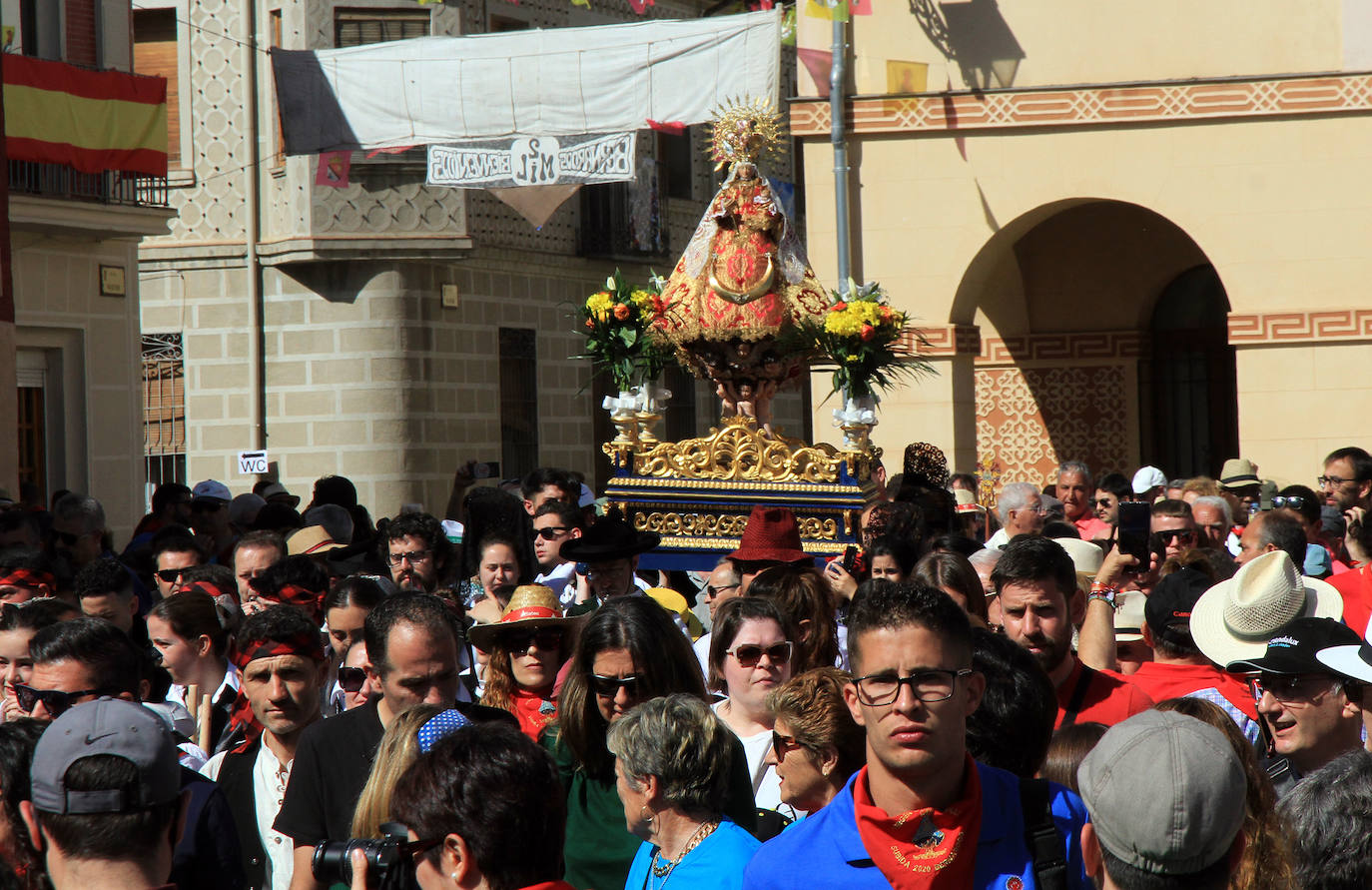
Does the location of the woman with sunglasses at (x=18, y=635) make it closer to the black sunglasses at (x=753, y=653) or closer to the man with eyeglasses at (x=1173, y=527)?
the black sunglasses at (x=753, y=653)

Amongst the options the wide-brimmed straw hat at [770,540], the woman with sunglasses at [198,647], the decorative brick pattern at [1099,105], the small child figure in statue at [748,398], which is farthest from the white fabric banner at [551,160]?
the woman with sunglasses at [198,647]

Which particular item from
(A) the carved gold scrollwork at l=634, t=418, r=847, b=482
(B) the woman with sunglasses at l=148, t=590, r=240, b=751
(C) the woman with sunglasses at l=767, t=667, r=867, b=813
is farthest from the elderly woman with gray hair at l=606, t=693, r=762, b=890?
(A) the carved gold scrollwork at l=634, t=418, r=847, b=482

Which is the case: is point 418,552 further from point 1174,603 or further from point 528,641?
point 1174,603

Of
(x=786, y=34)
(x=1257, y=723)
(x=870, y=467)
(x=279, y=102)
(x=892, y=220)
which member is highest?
(x=786, y=34)

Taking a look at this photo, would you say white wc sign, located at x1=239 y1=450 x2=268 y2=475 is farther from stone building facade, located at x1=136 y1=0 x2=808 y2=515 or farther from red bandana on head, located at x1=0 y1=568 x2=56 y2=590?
red bandana on head, located at x1=0 y1=568 x2=56 y2=590

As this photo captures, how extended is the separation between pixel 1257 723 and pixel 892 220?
9.24m

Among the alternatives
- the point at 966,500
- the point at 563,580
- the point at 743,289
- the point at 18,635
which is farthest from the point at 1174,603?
the point at 966,500

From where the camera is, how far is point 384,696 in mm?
4523

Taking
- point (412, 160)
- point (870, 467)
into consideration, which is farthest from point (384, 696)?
point (412, 160)

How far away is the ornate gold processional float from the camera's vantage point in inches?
374

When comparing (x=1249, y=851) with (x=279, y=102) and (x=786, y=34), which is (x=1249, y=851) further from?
(x=786, y=34)

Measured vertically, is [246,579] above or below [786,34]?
below

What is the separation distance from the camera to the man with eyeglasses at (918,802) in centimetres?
325

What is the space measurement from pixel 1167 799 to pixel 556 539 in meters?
5.42
